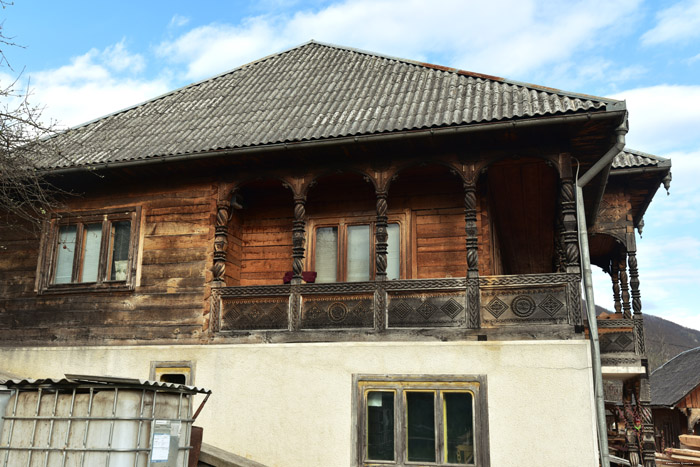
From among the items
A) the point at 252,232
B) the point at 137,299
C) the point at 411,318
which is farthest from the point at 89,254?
the point at 411,318

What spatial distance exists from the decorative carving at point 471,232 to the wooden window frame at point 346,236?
64.9 inches

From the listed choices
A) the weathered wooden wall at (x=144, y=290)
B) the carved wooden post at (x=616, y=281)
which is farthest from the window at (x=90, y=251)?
the carved wooden post at (x=616, y=281)

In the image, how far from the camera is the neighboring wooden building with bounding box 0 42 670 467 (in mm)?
9164

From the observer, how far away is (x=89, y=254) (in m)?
11.8

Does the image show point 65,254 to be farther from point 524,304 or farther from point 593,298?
point 593,298

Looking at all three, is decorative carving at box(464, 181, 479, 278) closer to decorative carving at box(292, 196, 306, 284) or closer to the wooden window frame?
the wooden window frame

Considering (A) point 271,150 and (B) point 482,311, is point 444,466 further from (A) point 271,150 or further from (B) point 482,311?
(A) point 271,150

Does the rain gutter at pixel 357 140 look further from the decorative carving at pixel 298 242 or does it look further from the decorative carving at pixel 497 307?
the decorative carving at pixel 497 307

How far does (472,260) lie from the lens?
31.4ft

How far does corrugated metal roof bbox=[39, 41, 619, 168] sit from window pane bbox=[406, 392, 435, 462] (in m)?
3.87

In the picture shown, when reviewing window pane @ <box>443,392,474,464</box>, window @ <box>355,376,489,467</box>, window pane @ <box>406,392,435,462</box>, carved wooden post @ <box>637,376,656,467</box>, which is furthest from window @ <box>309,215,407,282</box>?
carved wooden post @ <box>637,376,656,467</box>

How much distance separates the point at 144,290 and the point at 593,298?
7067 mm

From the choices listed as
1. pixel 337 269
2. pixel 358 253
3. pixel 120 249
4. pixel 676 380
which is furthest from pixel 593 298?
pixel 676 380

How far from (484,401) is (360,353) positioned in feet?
6.11
